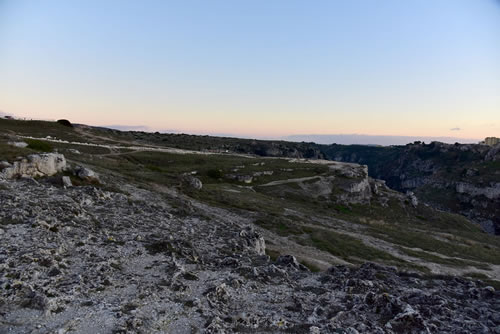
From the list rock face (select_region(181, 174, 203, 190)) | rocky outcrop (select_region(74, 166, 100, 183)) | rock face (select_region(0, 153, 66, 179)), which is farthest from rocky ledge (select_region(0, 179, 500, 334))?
rock face (select_region(181, 174, 203, 190))

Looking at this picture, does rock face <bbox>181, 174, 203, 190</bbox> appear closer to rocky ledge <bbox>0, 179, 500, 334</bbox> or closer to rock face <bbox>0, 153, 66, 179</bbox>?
rock face <bbox>0, 153, 66, 179</bbox>

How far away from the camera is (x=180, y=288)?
44.4 feet

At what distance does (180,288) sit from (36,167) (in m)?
25.9

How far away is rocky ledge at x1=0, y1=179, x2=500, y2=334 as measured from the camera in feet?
36.0

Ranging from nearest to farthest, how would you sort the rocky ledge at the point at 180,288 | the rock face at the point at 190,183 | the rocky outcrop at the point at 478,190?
the rocky ledge at the point at 180,288 → the rock face at the point at 190,183 → the rocky outcrop at the point at 478,190

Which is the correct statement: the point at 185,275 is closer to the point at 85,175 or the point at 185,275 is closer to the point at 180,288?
the point at 180,288

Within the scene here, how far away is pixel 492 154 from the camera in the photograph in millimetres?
172625

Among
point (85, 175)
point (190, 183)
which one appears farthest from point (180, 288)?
point (190, 183)

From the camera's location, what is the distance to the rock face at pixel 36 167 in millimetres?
28431

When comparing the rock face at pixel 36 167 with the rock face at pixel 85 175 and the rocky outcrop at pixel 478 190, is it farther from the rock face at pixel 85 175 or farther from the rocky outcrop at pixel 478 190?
the rocky outcrop at pixel 478 190

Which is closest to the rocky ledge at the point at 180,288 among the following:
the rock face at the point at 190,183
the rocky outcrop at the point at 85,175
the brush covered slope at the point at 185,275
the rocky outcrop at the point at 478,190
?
the brush covered slope at the point at 185,275

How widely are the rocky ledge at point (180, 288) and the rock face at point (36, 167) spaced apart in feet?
26.5

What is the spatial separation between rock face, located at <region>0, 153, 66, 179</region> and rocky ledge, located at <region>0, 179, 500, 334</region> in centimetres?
808

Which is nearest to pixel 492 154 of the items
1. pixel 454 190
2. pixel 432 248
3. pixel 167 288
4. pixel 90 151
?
pixel 454 190
